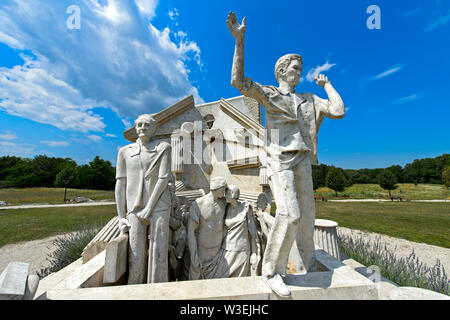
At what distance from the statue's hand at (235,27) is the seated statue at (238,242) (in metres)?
1.79

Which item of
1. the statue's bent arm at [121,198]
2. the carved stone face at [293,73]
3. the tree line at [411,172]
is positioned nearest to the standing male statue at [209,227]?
the statue's bent arm at [121,198]

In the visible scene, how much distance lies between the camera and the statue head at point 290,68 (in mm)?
2346

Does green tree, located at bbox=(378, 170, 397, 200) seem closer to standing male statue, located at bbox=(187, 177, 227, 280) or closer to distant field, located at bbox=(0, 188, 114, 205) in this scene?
standing male statue, located at bbox=(187, 177, 227, 280)

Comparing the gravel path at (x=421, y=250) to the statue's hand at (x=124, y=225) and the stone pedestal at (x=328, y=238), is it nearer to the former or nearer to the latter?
the stone pedestal at (x=328, y=238)

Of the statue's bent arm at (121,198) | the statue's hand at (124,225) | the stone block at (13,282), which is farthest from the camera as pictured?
the statue's bent arm at (121,198)

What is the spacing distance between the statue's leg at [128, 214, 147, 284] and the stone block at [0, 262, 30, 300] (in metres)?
1.00

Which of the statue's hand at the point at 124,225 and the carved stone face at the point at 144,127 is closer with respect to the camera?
the statue's hand at the point at 124,225

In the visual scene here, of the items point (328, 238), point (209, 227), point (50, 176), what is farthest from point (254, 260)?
point (50, 176)

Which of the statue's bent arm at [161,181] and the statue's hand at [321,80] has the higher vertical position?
the statue's hand at [321,80]

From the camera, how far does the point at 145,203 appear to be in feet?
7.78

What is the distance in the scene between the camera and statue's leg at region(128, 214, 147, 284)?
2297 mm

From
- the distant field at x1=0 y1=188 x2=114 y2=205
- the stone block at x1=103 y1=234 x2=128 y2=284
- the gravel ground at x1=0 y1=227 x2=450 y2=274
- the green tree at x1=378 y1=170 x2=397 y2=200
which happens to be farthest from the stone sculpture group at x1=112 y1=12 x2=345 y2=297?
the green tree at x1=378 y1=170 x2=397 y2=200

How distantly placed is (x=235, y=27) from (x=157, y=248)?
8.45ft
